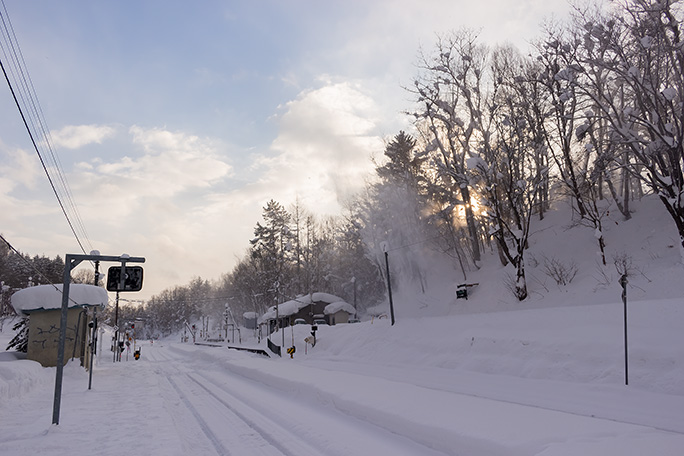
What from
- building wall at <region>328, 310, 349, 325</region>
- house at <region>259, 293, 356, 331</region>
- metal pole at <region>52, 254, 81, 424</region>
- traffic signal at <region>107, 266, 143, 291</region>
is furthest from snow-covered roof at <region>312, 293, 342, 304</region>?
metal pole at <region>52, 254, 81, 424</region>

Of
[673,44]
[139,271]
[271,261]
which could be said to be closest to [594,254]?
[673,44]

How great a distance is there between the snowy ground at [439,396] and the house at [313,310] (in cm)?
2622

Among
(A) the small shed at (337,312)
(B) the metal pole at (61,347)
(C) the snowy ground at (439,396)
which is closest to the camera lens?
(C) the snowy ground at (439,396)

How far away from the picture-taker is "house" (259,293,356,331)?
1893 inches

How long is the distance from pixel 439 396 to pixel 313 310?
134 feet

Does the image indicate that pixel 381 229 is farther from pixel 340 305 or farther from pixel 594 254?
pixel 594 254

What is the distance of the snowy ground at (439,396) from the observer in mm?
6766

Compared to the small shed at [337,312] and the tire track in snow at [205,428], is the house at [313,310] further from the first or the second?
the tire track in snow at [205,428]

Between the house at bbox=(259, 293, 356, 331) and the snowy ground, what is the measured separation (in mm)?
26215

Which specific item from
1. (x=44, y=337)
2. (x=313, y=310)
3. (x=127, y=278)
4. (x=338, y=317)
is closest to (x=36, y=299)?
(x=44, y=337)

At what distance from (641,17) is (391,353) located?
1789 cm

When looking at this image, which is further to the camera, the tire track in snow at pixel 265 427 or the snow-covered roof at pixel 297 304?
the snow-covered roof at pixel 297 304

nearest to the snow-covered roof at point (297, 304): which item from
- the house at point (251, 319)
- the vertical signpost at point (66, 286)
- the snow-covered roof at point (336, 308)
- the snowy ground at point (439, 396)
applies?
the snow-covered roof at point (336, 308)

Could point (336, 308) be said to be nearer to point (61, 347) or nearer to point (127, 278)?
point (127, 278)
